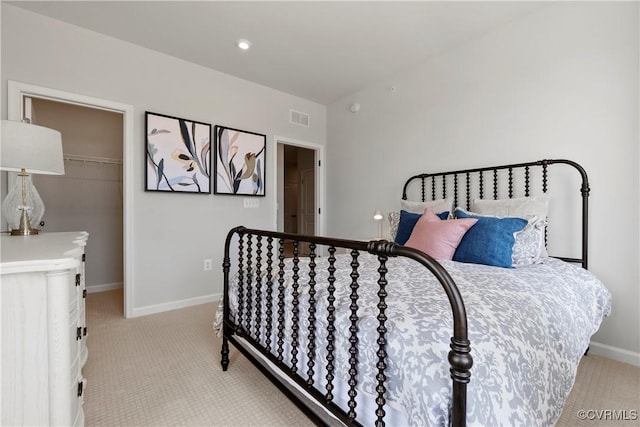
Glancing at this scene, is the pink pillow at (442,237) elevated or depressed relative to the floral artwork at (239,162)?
depressed

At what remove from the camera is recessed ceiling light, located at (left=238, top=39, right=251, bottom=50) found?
2.74 m

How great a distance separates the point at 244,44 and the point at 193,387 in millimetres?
2747

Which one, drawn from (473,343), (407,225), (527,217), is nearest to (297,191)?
(407,225)

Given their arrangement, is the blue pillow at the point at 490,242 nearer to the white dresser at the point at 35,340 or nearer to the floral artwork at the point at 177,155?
the white dresser at the point at 35,340

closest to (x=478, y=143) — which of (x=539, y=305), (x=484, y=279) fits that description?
(x=484, y=279)

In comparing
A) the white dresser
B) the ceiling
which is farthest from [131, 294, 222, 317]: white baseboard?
the ceiling

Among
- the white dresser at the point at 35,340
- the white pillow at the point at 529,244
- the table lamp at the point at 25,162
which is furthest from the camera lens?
the white pillow at the point at 529,244

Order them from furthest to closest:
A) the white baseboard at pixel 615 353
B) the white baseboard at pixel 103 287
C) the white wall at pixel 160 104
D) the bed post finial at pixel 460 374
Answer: the white baseboard at pixel 103 287 < the white wall at pixel 160 104 < the white baseboard at pixel 615 353 < the bed post finial at pixel 460 374

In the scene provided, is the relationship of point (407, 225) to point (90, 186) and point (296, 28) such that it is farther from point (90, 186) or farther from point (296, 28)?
point (90, 186)

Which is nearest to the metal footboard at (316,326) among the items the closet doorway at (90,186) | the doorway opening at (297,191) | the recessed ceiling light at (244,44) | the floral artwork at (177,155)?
the floral artwork at (177,155)

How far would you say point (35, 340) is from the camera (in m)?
0.94

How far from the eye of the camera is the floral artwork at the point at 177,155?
290cm

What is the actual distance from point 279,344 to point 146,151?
2376 millimetres

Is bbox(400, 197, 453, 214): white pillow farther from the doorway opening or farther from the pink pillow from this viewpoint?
the doorway opening
